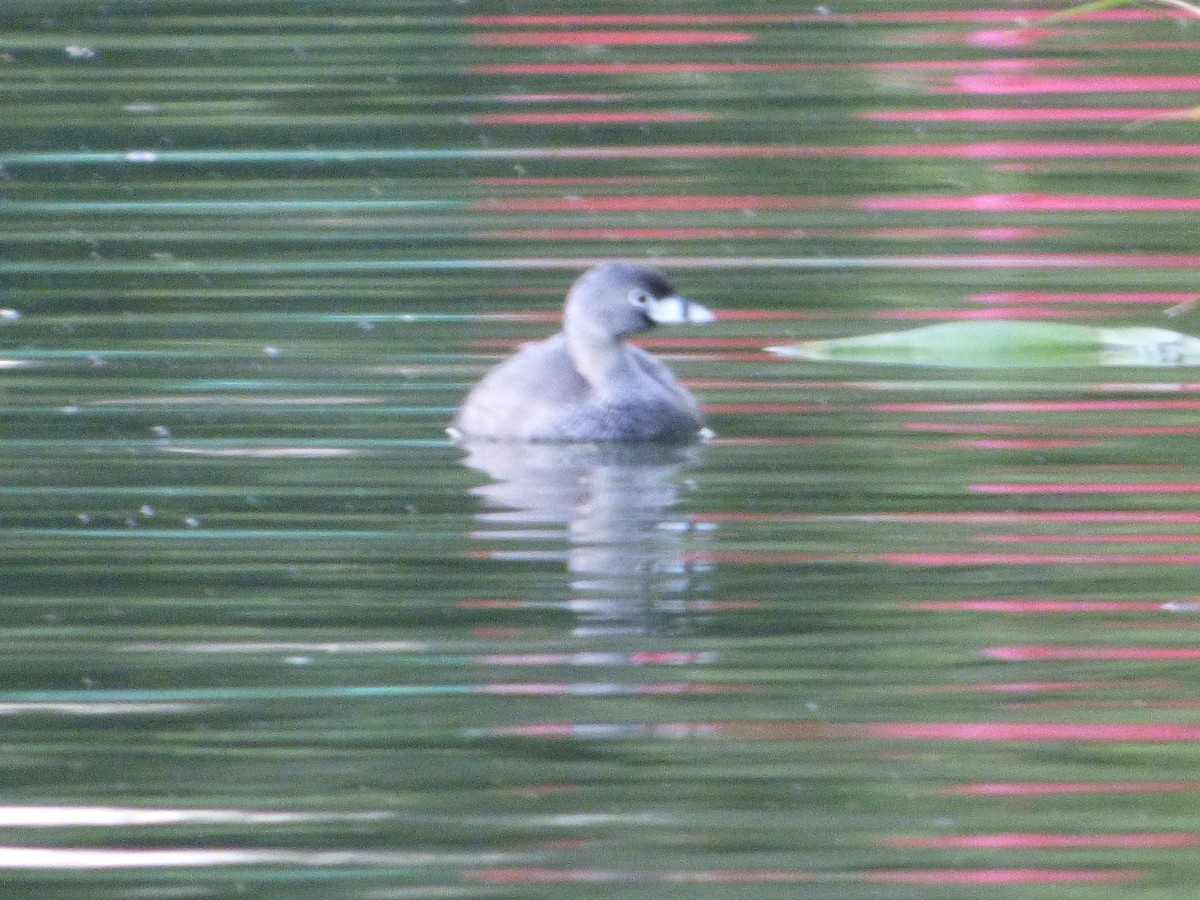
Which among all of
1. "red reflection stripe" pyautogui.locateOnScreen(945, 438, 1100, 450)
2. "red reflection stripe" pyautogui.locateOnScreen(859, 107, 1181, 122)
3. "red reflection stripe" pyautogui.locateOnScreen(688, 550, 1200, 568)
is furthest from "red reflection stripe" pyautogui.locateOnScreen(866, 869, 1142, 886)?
"red reflection stripe" pyautogui.locateOnScreen(859, 107, 1181, 122)

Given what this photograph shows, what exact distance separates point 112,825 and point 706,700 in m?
1.18

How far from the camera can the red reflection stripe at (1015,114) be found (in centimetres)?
1310

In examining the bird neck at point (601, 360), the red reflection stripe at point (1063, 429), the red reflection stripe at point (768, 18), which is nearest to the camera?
the red reflection stripe at point (1063, 429)

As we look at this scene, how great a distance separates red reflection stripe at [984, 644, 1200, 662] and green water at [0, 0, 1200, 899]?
2 cm

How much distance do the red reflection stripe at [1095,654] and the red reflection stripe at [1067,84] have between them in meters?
7.14

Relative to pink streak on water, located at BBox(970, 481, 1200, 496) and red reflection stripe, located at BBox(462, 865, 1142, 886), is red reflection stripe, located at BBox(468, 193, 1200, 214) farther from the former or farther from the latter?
red reflection stripe, located at BBox(462, 865, 1142, 886)

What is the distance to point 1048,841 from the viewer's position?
5.55 metres

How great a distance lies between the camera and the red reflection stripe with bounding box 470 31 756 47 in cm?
1506

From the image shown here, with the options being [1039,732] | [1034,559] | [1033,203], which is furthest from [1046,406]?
[1039,732]

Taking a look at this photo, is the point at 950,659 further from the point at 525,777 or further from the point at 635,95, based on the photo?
the point at 635,95

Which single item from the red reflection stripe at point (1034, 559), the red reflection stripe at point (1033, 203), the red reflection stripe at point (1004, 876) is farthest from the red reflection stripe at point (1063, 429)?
the red reflection stripe at point (1004, 876)

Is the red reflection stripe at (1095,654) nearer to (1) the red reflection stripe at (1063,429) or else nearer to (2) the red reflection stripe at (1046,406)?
(1) the red reflection stripe at (1063,429)

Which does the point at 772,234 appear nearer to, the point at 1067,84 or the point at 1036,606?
the point at 1067,84

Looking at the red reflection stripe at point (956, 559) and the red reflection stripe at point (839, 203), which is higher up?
the red reflection stripe at point (839, 203)
